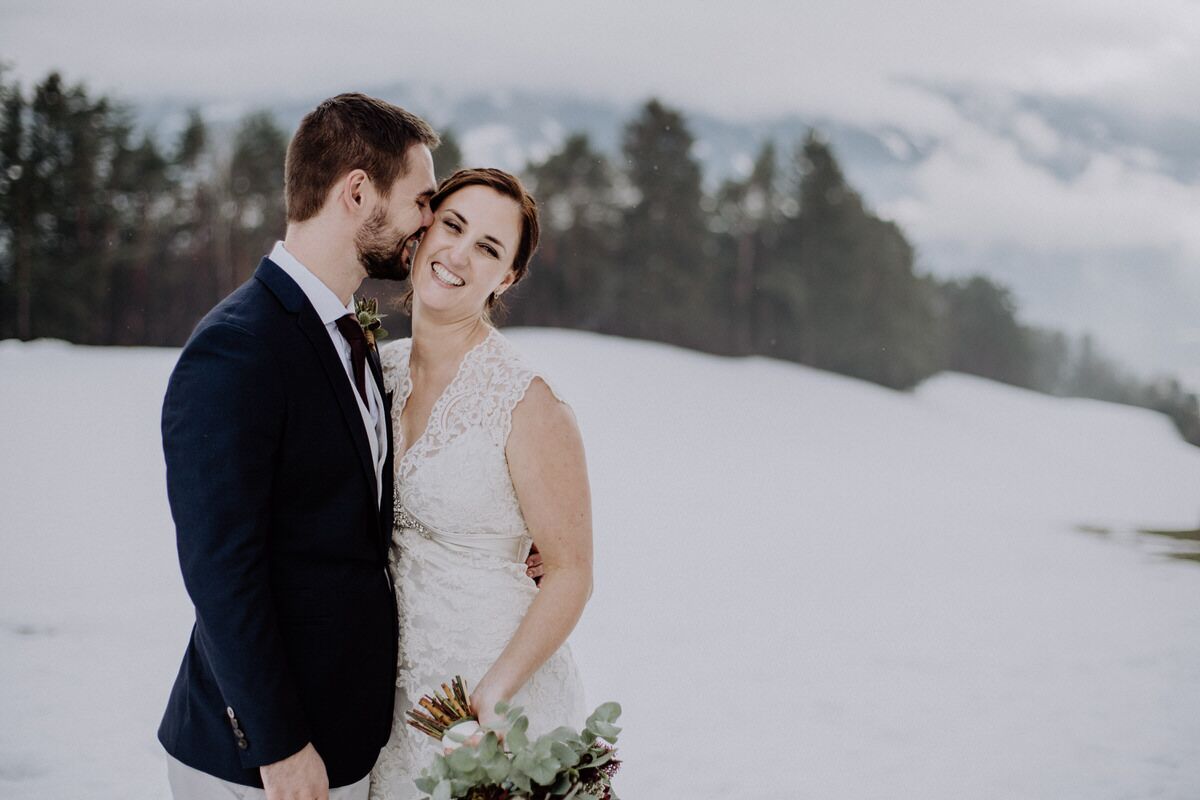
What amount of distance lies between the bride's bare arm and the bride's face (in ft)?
0.71

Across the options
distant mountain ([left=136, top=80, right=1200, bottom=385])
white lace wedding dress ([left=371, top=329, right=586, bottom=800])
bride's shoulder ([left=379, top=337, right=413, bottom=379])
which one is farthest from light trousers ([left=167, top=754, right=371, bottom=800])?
distant mountain ([left=136, top=80, right=1200, bottom=385])

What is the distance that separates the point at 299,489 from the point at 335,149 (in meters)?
0.48

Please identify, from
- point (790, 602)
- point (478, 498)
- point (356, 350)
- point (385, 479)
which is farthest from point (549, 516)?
point (790, 602)

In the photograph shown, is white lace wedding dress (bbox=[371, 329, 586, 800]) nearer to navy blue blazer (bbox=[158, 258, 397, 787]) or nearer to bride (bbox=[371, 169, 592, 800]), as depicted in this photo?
bride (bbox=[371, 169, 592, 800])

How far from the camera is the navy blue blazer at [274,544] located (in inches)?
43.1

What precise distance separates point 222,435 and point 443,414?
42cm

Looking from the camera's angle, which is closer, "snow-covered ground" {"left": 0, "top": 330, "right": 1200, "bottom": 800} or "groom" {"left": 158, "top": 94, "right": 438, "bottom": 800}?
"groom" {"left": 158, "top": 94, "right": 438, "bottom": 800}

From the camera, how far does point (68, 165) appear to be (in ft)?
23.2

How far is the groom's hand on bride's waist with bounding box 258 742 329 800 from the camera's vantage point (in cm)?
117

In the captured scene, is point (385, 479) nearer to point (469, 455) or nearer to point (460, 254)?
point (469, 455)

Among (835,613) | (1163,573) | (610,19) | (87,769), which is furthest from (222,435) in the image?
(610,19)

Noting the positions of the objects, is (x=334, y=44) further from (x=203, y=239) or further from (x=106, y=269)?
(x=106, y=269)

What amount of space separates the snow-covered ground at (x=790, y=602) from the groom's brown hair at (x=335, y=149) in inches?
105

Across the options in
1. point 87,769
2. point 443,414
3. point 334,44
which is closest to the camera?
point 443,414
